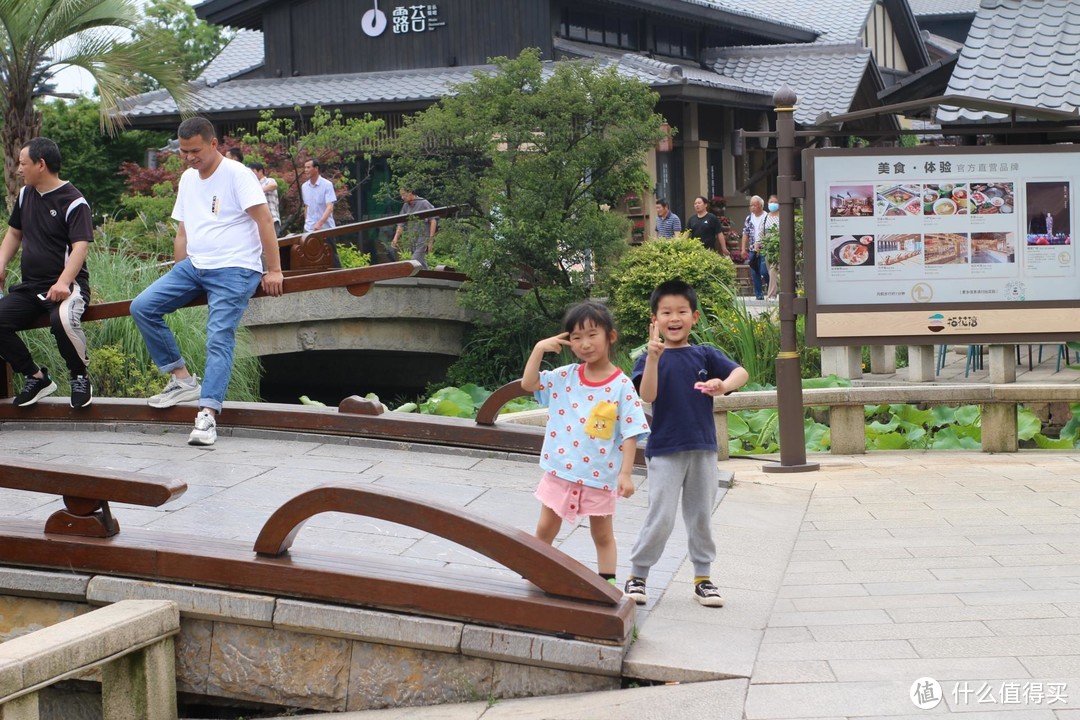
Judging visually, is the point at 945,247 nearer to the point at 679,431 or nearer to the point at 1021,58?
the point at 679,431

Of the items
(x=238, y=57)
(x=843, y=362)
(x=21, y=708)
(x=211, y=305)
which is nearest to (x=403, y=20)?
Result: (x=238, y=57)

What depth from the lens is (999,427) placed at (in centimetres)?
947

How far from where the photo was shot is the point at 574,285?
51.9 feet

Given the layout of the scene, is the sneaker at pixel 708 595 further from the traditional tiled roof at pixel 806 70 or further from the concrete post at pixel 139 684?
the traditional tiled roof at pixel 806 70

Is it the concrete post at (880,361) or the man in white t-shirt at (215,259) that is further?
the concrete post at (880,361)

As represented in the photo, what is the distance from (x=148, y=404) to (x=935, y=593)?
5.02 metres

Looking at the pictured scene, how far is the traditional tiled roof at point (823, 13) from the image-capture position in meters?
29.7

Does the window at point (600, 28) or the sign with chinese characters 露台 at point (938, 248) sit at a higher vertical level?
the window at point (600, 28)

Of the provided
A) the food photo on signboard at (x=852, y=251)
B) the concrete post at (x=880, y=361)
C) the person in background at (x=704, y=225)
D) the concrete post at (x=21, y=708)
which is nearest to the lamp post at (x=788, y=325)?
the food photo on signboard at (x=852, y=251)

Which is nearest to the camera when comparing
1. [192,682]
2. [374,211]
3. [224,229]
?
[192,682]

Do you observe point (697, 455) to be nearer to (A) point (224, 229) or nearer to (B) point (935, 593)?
(B) point (935, 593)

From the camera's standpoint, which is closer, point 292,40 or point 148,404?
point 148,404

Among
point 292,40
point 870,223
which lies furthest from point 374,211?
point 870,223

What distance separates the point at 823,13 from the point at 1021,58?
1912 centimetres
